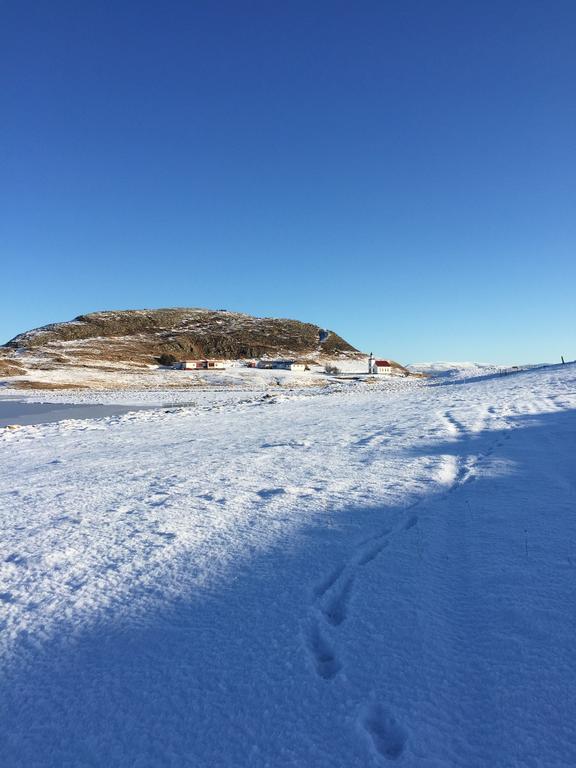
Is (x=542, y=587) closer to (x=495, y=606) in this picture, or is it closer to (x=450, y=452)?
(x=495, y=606)

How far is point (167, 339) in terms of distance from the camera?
117 meters

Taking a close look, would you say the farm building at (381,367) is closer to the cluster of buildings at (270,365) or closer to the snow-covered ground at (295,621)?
the cluster of buildings at (270,365)

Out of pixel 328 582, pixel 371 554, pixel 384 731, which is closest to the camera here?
pixel 384 731

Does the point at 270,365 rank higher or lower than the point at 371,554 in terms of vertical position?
higher

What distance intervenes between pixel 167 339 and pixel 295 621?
11957 centimetres

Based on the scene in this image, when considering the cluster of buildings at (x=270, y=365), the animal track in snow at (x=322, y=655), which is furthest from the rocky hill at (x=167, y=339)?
the animal track in snow at (x=322, y=655)

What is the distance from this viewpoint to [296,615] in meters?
3.03

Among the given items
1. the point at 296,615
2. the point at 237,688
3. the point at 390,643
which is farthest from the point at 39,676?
the point at 390,643

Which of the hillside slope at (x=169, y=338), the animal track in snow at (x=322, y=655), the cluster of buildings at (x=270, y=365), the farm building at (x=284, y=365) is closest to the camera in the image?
the animal track in snow at (x=322, y=655)

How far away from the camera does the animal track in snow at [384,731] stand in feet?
6.63

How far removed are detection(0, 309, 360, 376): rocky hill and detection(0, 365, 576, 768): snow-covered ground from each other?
81.5 metres

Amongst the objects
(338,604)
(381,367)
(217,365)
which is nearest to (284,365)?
(217,365)

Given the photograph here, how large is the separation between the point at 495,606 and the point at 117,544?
3.40 metres

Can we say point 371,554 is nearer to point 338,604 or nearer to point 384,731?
point 338,604
